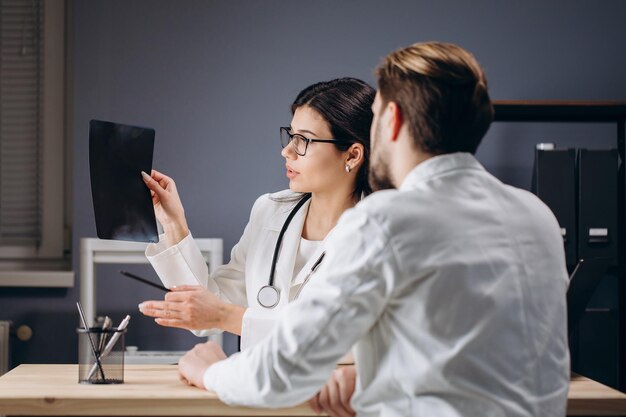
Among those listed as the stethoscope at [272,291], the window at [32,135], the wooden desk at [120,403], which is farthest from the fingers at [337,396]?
the window at [32,135]

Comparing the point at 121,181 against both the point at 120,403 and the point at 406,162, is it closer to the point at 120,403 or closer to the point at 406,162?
the point at 120,403

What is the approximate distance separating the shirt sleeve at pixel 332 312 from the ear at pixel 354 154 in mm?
1040

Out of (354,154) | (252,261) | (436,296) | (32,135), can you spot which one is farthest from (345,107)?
(32,135)

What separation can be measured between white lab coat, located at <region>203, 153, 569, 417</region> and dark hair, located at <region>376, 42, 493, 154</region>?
2.4 inches

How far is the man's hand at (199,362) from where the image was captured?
1533mm

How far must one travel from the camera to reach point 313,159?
6.72 feet

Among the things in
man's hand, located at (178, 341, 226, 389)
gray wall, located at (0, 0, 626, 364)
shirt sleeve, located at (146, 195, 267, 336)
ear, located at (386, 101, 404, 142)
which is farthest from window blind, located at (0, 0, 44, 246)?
ear, located at (386, 101, 404, 142)

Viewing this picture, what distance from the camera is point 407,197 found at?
103cm

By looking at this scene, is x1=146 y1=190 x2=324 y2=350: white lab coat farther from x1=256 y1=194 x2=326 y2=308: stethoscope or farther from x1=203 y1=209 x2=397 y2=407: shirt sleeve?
x1=203 y1=209 x2=397 y2=407: shirt sleeve

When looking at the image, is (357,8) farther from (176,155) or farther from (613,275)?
(613,275)

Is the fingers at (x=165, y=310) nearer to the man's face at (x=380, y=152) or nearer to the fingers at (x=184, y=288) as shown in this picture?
the fingers at (x=184, y=288)

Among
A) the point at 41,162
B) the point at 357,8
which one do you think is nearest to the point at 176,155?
the point at 41,162

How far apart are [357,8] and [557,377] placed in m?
2.71

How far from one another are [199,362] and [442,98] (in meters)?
0.75
